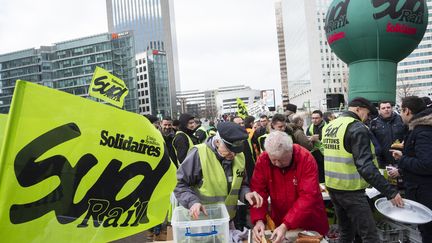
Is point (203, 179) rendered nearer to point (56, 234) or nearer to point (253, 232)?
point (253, 232)

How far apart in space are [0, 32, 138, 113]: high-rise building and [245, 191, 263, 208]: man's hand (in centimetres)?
8057

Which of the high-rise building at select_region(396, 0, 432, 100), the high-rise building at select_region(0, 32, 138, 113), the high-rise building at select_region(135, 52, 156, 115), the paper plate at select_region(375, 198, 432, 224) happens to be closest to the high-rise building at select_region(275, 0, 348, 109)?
the high-rise building at select_region(396, 0, 432, 100)

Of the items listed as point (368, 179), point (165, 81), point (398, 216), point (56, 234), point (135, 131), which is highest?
point (165, 81)

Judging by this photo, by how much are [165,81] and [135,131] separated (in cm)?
11083

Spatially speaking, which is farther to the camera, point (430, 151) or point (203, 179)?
point (430, 151)

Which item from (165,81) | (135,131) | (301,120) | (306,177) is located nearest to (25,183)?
(135,131)

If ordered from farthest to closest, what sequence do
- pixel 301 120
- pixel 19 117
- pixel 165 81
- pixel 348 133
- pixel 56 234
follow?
pixel 165 81
pixel 301 120
pixel 348 133
pixel 56 234
pixel 19 117

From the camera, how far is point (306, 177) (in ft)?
9.73

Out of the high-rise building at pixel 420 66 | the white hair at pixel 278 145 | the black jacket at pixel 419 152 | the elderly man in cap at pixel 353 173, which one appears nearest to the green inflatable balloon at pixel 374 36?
the black jacket at pixel 419 152

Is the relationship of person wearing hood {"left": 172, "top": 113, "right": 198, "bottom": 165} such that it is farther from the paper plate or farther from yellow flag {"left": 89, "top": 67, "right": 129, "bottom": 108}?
the paper plate

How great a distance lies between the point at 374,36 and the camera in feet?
42.1

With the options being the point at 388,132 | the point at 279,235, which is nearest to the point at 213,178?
the point at 279,235

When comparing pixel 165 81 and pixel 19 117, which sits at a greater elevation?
pixel 165 81

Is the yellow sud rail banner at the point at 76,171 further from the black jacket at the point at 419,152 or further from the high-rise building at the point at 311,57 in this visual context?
the high-rise building at the point at 311,57
